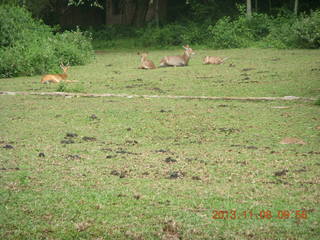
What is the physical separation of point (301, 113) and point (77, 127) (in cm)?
379

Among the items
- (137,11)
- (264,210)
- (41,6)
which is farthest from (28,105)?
(137,11)

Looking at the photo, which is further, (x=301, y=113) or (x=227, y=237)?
(x=301, y=113)

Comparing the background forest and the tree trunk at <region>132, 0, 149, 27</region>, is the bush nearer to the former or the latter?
the background forest

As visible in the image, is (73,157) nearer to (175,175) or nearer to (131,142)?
(131,142)

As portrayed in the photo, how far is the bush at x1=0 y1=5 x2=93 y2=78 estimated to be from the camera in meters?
16.4

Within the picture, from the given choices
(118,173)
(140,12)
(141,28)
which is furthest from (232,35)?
(118,173)

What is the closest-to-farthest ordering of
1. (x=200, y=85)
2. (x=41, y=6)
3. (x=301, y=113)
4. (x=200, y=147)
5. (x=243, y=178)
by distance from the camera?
(x=243, y=178), (x=200, y=147), (x=301, y=113), (x=200, y=85), (x=41, y=6)

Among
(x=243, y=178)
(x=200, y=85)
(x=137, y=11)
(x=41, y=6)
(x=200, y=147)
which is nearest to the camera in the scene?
(x=243, y=178)

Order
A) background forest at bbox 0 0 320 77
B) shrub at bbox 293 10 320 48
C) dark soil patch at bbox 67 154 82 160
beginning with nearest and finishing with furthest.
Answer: dark soil patch at bbox 67 154 82 160 < background forest at bbox 0 0 320 77 < shrub at bbox 293 10 320 48

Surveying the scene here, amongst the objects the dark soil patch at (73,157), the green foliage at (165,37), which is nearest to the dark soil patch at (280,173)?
the dark soil patch at (73,157)

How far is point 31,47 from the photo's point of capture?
17500 mm

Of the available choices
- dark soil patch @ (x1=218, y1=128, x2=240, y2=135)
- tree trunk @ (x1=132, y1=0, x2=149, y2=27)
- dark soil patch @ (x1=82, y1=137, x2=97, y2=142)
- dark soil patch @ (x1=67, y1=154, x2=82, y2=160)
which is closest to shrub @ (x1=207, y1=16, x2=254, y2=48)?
tree trunk @ (x1=132, y1=0, x2=149, y2=27)

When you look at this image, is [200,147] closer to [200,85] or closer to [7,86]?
[200,85]

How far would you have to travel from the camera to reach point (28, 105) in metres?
11.1
